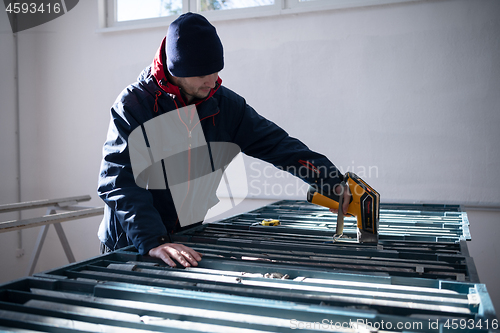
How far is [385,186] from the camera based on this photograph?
11.2 feet

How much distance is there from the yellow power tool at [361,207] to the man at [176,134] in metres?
0.04

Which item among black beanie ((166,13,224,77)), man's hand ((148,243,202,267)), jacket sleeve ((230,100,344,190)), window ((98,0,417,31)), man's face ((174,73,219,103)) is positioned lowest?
man's hand ((148,243,202,267))

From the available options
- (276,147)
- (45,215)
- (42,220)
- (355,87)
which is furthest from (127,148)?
(355,87)

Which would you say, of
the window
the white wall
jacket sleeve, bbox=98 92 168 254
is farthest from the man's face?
the window

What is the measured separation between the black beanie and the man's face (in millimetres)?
49

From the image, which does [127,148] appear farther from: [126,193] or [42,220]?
[42,220]

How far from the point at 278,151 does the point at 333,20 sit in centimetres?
214

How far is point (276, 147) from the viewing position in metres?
1.83

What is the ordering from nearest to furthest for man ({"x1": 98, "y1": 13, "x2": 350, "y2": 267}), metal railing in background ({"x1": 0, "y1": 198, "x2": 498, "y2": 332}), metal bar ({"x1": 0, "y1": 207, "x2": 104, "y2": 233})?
metal railing in background ({"x1": 0, "y1": 198, "x2": 498, "y2": 332})
man ({"x1": 98, "y1": 13, "x2": 350, "y2": 267})
metal bar ({"x1": 0, "y1": 207, "x2": 104, "y2": 233})

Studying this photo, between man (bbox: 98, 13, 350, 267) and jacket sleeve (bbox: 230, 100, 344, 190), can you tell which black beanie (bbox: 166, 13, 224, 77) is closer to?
man (bbox: 98, 13, 350, 267)

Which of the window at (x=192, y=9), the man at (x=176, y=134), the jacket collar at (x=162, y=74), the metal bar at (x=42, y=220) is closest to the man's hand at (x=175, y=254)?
the man at (x=176, y=134)

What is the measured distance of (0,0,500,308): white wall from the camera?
3188 mm

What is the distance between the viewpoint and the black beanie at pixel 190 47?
145 centimetres

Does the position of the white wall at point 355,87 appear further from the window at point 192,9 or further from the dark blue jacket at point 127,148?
the dark blue jacket at point 127,148
